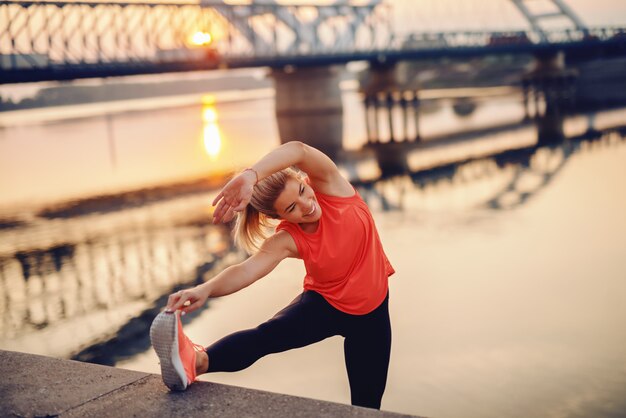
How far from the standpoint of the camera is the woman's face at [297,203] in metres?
3.21

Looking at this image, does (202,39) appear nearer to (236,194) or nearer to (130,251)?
(130,251)

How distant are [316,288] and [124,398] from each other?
1.00 m

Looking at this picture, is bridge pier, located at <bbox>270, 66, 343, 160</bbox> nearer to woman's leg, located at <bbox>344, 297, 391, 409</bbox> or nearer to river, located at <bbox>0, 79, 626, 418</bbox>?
river, located at <bbox>0, 79, 626, 418</bbox>

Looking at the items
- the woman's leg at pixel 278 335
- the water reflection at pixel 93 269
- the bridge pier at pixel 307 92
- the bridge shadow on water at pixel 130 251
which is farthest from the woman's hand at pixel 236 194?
the bridge pier at pixel 307 92

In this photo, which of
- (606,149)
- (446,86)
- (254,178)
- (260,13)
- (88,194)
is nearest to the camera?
(254,178)

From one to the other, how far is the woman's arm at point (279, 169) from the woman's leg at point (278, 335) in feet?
1.70

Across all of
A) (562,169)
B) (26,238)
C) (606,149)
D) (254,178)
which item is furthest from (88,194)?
(254,178)

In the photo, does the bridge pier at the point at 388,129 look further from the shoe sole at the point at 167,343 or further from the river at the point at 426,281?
the shoe sole at the point at 167,343

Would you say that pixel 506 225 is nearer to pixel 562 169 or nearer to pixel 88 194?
pixel 562 169

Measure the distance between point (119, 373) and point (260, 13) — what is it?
5765 cm

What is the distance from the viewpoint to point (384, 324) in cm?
353

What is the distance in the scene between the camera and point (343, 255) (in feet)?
11.2

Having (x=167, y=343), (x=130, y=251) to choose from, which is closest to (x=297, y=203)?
(x=167, y=343)

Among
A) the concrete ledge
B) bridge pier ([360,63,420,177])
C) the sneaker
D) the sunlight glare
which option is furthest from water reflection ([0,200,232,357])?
bridge pier ([360,63,420,177])
